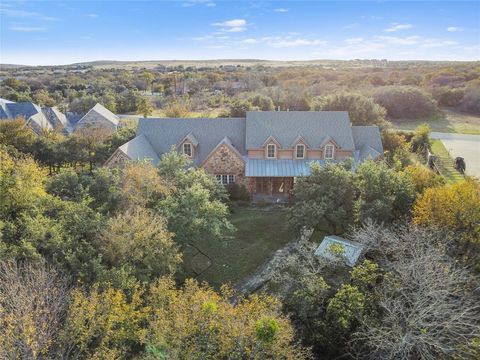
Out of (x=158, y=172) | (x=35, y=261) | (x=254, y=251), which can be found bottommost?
(x=254, y=251)

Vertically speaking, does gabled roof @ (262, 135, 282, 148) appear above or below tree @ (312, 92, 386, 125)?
below

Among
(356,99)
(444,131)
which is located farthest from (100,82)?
(444,131)

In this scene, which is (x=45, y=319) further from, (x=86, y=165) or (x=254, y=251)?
(x=86, y=165)

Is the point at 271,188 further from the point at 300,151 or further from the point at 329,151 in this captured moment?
the point at 329,151

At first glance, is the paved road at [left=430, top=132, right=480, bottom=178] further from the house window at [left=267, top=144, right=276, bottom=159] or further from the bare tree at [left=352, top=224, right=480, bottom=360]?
the bare tree at [left=352, top=224, right=480, bottom=360]

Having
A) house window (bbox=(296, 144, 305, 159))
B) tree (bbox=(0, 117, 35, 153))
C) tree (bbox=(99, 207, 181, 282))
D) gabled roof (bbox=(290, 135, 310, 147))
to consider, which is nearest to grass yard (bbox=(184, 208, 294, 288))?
tree (bbox=(99, 207, 181, 282))

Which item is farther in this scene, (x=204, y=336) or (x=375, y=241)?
(x=375, y=241)
